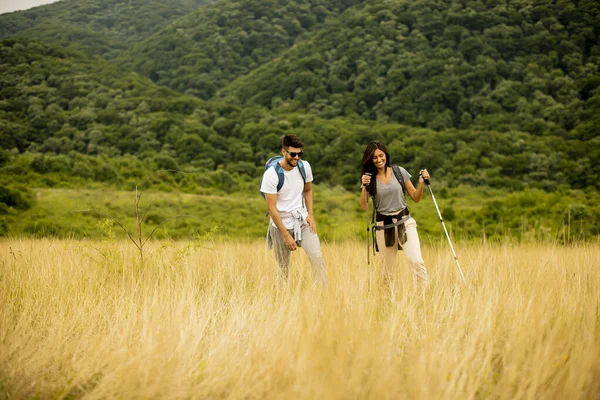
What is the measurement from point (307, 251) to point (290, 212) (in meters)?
0.38

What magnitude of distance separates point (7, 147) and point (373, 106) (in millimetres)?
38666

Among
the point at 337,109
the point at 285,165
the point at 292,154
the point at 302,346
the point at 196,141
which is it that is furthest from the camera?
the point at 337,109

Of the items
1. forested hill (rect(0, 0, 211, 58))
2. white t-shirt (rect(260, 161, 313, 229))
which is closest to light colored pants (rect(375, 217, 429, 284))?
white t-shirt (rect(260, 161, 313, 229))

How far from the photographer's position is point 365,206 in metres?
5.01

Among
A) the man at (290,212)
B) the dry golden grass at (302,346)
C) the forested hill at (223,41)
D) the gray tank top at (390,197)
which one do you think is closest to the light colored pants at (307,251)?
the man at (290,212)

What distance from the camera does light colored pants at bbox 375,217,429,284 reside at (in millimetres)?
4840

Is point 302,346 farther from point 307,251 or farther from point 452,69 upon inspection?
point 452,69

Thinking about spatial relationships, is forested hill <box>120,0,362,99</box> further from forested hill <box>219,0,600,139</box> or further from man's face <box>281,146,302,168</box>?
man's face <box>281,146,302,168</box>

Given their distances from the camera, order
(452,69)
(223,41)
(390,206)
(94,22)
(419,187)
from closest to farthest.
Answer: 1. (390,206)
2. (419,187)
3. (452,69)
4. (223,41)
5. (94,22)

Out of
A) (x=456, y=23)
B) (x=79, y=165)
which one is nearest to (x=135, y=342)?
(x=79, y=165)

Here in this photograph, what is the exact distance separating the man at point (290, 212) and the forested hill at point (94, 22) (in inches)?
3901

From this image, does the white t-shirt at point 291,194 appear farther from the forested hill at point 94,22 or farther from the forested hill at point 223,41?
the forested hill at point 94,22

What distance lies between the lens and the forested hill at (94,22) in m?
98.3

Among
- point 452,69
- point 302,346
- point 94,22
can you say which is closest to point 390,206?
point 302,346
